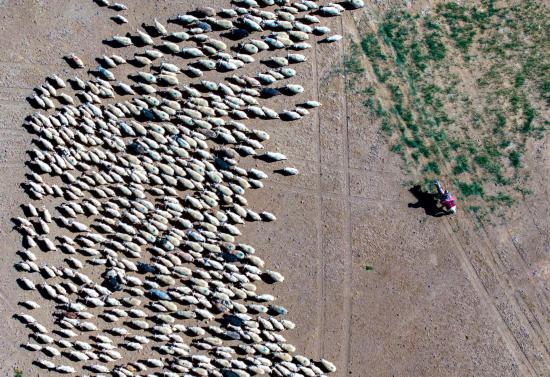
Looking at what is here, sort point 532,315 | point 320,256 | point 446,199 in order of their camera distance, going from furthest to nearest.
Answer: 1. point 320,256
2. point 532,315
3. point 446,199

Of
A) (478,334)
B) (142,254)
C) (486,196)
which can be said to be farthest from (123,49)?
(478,334)

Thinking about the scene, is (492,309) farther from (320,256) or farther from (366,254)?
(320,256)

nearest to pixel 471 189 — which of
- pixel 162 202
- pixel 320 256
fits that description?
pixel 320 256

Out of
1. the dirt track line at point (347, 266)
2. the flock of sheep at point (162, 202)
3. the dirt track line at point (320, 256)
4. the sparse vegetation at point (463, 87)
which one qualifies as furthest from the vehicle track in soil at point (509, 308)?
the flock of sheep at point (162, 202)

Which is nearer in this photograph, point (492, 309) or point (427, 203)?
point (492, 309)

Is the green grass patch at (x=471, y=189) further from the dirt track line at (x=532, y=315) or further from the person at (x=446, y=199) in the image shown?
the dirt track line at (x=532, y=315)

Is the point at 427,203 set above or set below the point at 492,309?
above

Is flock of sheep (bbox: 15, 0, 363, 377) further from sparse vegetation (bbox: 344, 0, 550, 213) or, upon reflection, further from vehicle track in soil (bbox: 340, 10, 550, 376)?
vehicle track in soil (bbox: 340, 10, 550, 376)
